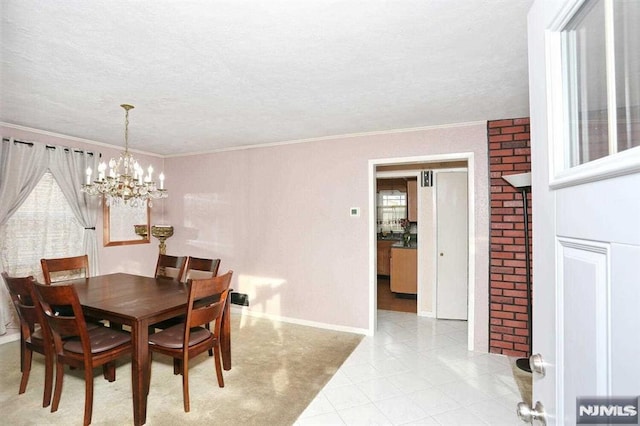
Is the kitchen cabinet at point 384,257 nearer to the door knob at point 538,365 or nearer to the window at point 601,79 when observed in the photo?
the door knob at point 538,365

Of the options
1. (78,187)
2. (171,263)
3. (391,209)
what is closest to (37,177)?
(78,187)

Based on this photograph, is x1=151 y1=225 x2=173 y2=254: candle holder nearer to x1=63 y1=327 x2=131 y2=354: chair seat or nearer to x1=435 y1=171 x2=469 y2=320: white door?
x1=63 y1=327 x2=131 y2=354: chair seat

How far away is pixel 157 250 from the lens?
5059 millimetres

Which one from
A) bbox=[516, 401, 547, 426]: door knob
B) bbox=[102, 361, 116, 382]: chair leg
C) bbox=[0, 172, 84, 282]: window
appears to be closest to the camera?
bbox=[516, 401, 547, 426]: door knob

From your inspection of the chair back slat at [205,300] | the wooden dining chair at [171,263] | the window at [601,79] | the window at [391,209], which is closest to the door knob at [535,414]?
the window at [601,79]

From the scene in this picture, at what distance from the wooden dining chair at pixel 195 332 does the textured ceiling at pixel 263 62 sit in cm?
150

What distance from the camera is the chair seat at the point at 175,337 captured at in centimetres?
230

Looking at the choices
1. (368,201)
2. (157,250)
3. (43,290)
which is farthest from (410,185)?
(43,290)

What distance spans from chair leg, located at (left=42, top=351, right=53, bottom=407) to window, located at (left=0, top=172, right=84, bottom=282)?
74.0 inches

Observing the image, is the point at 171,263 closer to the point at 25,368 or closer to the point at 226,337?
the point at 226,337

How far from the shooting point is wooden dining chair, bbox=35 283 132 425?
2.02m

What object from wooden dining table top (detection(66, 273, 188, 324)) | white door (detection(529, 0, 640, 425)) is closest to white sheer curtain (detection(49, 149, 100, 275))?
wooden dining table top (detection(66, 273, 188, 324))

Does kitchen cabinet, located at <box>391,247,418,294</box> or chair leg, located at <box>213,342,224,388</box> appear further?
kitchen cabinet, located at <box>391,247,418,294</box>

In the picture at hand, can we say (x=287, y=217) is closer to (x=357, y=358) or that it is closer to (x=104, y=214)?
(x=357, y=358)
